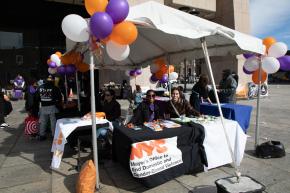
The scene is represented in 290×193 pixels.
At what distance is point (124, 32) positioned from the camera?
3.45m

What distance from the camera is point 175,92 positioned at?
18.5ft

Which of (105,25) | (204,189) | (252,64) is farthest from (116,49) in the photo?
(252,64)

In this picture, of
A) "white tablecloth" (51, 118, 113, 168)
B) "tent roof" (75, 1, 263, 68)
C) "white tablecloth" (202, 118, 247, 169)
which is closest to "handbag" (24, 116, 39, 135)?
"white tablecloth" (51, 118, 113, 168)

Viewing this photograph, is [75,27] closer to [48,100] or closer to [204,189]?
[204,189]

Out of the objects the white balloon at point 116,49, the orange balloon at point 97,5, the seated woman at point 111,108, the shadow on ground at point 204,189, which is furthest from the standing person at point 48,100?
the shadow on ground at point 204,189

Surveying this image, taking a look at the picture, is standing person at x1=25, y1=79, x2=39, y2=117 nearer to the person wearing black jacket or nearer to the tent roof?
the person wearing black jacket

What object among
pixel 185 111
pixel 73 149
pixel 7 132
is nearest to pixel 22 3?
pixel 7 132

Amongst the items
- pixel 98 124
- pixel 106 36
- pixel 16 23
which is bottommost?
pixel 98 124

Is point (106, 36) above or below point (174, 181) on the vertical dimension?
above

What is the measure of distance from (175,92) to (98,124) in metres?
1.91

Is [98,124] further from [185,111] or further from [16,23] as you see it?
[16,23]

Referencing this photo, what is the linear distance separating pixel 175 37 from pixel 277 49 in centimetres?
233

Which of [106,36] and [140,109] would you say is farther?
[140,109]

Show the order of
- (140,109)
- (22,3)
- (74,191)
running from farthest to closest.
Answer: (22,3), (140,109), (74,191)
